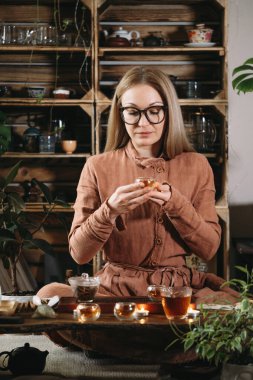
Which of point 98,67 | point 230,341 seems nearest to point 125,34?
point 98,67

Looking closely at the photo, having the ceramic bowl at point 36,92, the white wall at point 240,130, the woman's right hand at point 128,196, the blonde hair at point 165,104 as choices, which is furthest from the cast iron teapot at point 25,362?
the white wall at point 240,130

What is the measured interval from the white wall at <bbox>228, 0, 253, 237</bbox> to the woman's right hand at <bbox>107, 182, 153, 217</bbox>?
2.59 meters

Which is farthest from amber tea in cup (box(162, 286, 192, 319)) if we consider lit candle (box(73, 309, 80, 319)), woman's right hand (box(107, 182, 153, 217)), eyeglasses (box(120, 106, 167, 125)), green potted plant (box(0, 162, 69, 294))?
green potted plant (box(0, 162, 69, 294))

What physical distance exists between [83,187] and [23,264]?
2039 mm

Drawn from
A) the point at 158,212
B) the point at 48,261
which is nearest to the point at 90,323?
the point at 158,212

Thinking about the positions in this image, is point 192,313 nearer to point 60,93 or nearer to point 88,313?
point 88,313

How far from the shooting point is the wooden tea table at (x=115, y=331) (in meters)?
2.41

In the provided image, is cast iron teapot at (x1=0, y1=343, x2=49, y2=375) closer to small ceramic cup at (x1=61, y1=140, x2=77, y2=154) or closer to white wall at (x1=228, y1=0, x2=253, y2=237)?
small ceramic cup at (x1=61, y1=140, x2=77, y2=154)

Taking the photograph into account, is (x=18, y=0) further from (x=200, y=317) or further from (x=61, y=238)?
(x=200, y=317)

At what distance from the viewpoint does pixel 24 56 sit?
559 centimetres

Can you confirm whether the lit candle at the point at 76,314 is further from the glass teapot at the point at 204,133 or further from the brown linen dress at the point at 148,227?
the glass teapot at the point at 204,133

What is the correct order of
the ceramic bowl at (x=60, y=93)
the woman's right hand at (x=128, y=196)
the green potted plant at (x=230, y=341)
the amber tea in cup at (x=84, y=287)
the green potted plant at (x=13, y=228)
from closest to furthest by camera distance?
the green potted plant at (x=230, y=341), the amber tea in cup at (x=84, y=287), the woman's right hand at (x=128, y=196), the green potted plant at (x=13, y=228), the ceramic bowl at (x=60, y=93)

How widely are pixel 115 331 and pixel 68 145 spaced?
98.7 inches

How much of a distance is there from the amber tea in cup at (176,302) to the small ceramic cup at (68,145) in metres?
2.96
